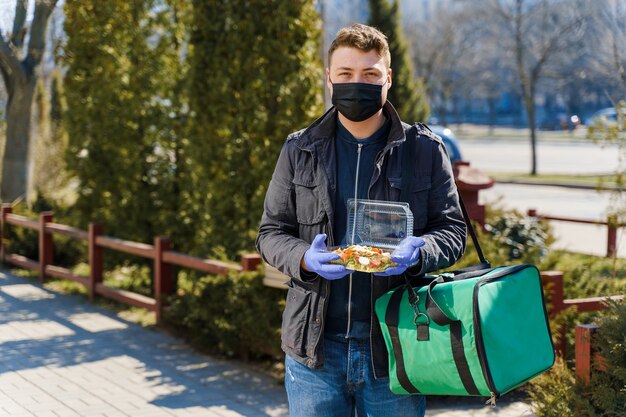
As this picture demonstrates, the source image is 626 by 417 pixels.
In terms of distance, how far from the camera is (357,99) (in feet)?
9.98

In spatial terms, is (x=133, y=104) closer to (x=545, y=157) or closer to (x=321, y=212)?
(x=321, y=212)

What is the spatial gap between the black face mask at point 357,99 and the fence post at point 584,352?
203 cm

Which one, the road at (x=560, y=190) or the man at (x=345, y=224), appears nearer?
the man at (x=345, y=224)

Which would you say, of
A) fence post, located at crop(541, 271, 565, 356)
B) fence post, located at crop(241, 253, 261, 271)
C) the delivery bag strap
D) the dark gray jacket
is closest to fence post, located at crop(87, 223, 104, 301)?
fence post, located at crop(241, 253, 261, 271)

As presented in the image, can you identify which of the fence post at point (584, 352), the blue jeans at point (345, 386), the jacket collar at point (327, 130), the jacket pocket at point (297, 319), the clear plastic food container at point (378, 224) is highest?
the jacket collar at point (327, 130)

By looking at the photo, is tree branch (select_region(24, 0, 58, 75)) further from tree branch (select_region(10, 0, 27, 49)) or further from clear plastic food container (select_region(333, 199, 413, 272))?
clear plastic food container (select_region(333, 199, 413, 272))

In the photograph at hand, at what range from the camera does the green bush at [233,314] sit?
678 centimetres

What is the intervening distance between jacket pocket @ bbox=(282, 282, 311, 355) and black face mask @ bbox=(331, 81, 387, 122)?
0.63 m

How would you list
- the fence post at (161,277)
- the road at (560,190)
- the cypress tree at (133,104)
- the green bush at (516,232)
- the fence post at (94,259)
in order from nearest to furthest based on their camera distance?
the fence post at (161,277) → the green bush at (516,232) → the fence post at (94,259) → the cypress tree at (133,104) → the road at (560,190)

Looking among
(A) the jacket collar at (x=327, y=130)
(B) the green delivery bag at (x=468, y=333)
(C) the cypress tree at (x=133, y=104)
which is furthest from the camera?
(C) the cypress tree at (x=133, y=104)

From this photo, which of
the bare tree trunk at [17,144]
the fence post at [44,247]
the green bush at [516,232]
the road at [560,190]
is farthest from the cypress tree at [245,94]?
the bare tree trunk at [17,144]

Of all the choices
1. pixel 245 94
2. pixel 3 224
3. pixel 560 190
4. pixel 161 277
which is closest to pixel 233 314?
pixel 161 277

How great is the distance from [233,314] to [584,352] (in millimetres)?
3222

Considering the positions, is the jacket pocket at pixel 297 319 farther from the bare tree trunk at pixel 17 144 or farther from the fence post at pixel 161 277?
the bare tree trunk at pixel 17 144
